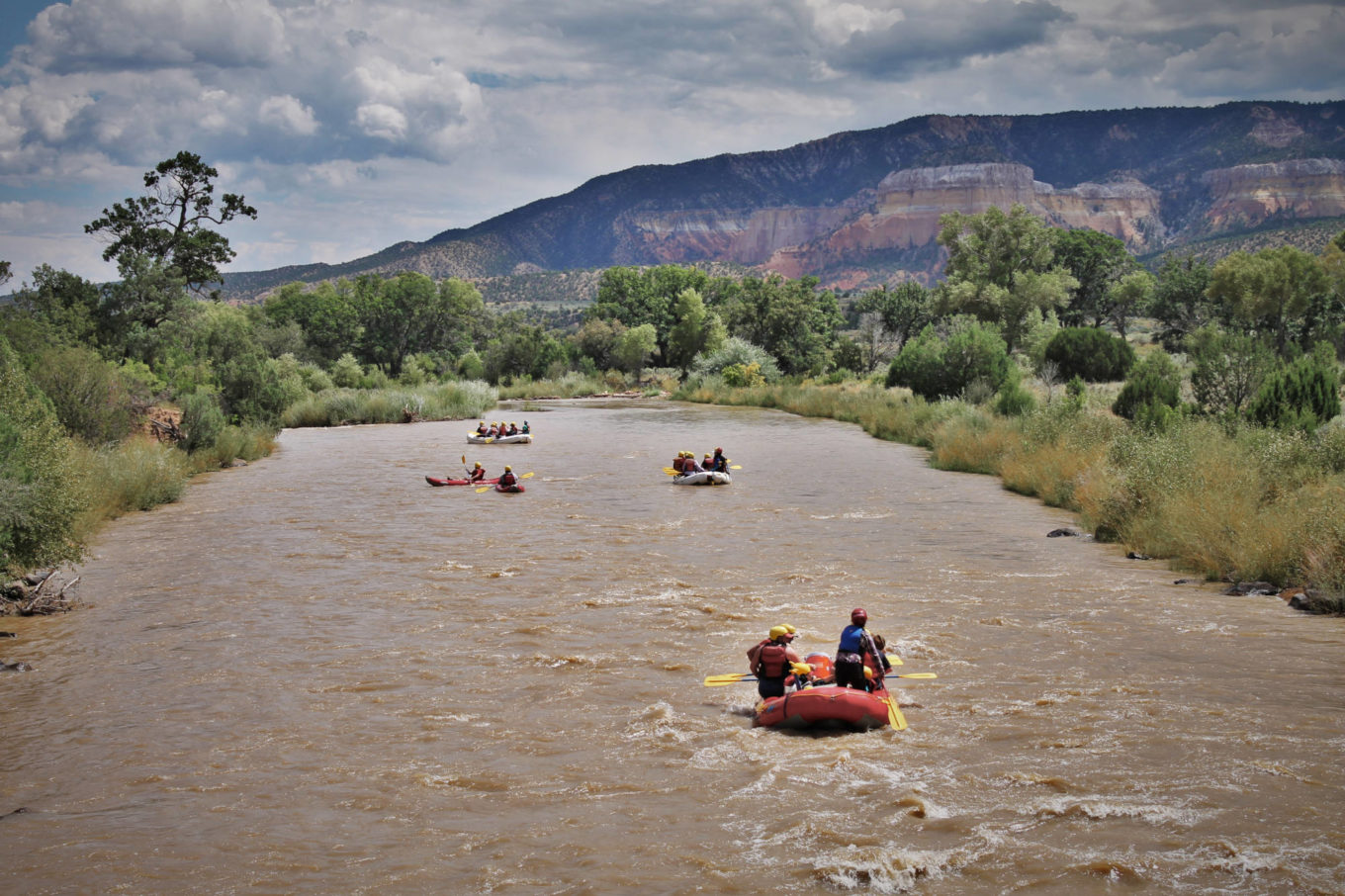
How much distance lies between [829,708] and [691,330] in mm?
70685

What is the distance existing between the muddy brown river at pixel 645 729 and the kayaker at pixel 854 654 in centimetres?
63

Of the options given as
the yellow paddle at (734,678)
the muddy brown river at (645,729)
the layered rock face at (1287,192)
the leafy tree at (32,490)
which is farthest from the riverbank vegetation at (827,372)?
the layered rock face at (1287,192)

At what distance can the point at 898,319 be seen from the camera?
7138 cm

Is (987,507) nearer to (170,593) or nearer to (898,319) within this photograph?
(170,593)

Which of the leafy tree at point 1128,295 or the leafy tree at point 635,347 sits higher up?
the leafy tree at point 1128,295

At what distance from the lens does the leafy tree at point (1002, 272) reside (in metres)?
60.0

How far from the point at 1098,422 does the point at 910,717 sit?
16817 millimetres

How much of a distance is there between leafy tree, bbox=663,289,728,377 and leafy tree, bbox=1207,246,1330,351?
3477 cm

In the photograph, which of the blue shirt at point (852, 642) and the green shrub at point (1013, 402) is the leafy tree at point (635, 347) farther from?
the blue shirt at point (852, 642)

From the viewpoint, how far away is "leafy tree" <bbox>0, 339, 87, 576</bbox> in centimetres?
1256

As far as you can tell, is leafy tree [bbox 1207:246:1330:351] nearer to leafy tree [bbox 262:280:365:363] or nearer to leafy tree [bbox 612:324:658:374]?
leafy tree [bbox 612:324:658:374]

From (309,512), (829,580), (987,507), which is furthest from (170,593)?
(987,507)

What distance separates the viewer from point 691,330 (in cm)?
7881

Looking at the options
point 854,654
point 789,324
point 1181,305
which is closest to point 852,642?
point 854,654
